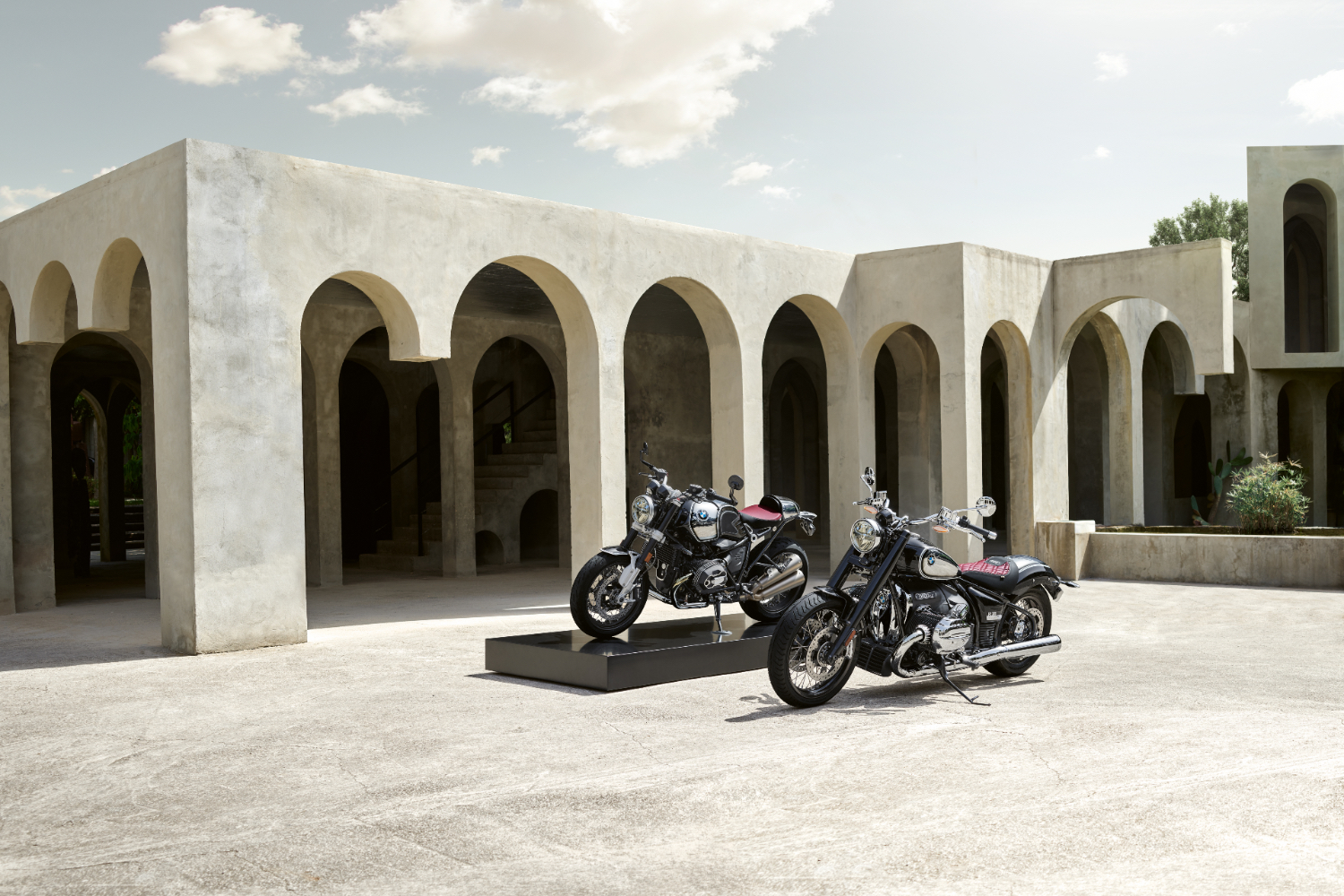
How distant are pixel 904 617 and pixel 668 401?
37.7ft

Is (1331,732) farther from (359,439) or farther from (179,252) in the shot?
(359,439)

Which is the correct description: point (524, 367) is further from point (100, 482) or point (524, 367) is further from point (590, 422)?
point (590, 422)

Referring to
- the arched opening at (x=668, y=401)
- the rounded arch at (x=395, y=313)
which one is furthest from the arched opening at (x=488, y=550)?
the rounded arch at (x=395, y=313)

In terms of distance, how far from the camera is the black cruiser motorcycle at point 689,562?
7508 millimetres

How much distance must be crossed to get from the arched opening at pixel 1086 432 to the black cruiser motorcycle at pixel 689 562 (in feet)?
40.4

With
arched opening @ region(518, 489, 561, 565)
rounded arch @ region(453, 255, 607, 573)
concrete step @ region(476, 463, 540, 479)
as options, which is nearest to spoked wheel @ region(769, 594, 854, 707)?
rounded arch @ region(453, 255, 607, 573)

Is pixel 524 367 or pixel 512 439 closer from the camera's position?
pixel 512 439

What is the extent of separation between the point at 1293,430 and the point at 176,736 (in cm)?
2179

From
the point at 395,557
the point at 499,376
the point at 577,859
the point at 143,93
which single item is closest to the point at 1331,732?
the point at 577,859

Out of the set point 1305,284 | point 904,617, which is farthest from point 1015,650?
point 1305,284

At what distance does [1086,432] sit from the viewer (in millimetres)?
20031

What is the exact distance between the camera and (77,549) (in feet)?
56.4

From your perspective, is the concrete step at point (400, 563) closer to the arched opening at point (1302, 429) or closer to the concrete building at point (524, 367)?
the concrete building at point (524, 367)

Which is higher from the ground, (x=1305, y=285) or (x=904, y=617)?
(x=1305, y=285)
